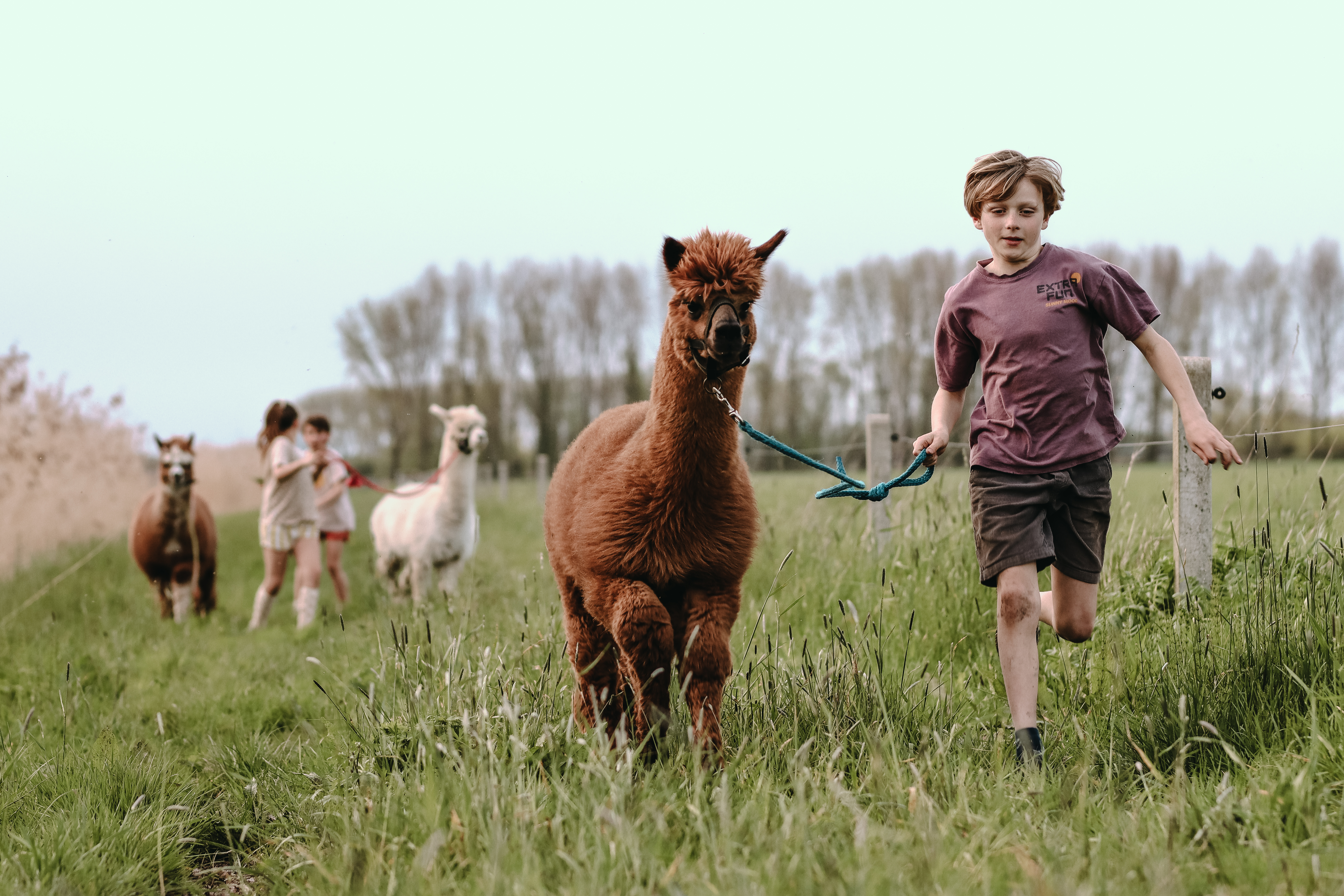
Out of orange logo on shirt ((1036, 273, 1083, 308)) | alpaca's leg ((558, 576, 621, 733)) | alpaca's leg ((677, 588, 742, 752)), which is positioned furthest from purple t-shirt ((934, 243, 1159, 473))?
alpaca's leg ((558, 576, 621, 733))

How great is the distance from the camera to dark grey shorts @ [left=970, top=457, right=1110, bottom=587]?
3.16 metres

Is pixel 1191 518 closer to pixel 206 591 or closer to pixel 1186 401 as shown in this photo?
pixel 1186 401

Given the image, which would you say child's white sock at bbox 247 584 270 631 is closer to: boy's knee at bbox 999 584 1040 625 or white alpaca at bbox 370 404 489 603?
white alpaca at bbox 370 404 489 603

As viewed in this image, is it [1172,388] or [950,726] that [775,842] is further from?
[1172,388]

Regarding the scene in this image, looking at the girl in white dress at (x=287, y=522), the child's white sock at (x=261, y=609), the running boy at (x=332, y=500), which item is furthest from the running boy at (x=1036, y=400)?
the running boy at (x=332, y=500)

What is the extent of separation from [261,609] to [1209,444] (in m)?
7.31

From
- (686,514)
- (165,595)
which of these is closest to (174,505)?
(165,595)

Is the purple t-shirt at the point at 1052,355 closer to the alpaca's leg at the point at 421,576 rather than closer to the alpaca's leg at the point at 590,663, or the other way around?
the alpaca's leg at the point at 590,663

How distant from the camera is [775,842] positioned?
224 cm

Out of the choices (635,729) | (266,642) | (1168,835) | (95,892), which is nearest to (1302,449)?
(1168,835)

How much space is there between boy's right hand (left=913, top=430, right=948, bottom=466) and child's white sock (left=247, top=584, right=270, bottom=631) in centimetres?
633

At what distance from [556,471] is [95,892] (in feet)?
6.52

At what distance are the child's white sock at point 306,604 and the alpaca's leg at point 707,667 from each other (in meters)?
5.63

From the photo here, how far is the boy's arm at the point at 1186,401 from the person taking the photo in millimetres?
2920
